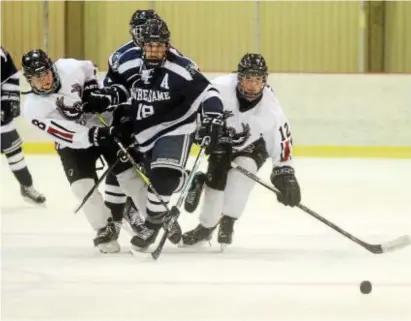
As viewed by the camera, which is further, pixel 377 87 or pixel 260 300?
pixel 377 87

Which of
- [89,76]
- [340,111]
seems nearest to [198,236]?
[89,76]

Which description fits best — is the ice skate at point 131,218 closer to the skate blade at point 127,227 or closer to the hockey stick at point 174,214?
the skate blade at point 127,227

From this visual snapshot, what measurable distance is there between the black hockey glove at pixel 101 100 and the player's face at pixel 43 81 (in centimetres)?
15

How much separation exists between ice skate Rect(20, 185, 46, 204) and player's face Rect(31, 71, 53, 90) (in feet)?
4.71

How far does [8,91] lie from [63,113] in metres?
Answer: 1.40

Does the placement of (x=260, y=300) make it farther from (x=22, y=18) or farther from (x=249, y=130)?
(x=22, y=18)

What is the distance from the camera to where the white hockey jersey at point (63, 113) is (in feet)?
11.7

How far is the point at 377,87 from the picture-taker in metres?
7.59

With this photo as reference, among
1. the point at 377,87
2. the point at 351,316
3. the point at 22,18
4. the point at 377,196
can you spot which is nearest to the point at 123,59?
the point at 351,316

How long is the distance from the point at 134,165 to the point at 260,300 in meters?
1.03

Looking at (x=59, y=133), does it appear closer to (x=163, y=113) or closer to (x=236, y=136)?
(x=163, y=113)

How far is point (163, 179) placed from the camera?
11.5ft

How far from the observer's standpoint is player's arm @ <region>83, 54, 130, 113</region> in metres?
3.59

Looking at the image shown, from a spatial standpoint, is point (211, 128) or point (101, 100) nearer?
point (211, 128)
